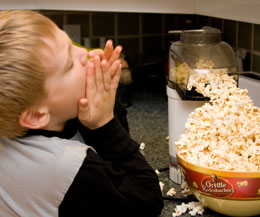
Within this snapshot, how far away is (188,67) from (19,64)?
0.46 m

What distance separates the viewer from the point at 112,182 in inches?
34.9

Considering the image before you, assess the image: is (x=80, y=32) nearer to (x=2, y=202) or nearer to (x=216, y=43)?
(x=216, y=43)

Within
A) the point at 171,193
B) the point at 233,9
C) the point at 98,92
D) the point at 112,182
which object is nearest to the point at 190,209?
the point at 171,193

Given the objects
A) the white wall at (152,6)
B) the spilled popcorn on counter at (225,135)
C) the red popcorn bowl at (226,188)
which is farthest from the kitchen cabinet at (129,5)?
the red popcorn bowl at (226,188)

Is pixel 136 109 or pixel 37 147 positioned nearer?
pixel 37 147

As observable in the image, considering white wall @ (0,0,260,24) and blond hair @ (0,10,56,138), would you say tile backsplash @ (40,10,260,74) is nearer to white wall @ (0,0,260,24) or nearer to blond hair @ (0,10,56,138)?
white wall @ (0,0,260,24)

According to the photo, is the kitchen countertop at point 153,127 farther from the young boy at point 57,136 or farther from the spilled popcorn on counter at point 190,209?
the young boy at point 57,136

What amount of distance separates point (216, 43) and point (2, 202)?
626mm

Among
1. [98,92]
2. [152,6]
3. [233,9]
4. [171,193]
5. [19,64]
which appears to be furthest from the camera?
[152,6]

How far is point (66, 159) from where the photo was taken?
85cm

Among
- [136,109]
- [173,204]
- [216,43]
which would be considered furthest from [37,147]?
[136,109]

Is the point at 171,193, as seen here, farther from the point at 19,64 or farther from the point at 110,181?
the point at 19,64

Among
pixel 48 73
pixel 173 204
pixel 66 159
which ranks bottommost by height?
pixel 173 204

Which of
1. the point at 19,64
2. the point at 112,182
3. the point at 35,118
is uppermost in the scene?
the point at 19,64
